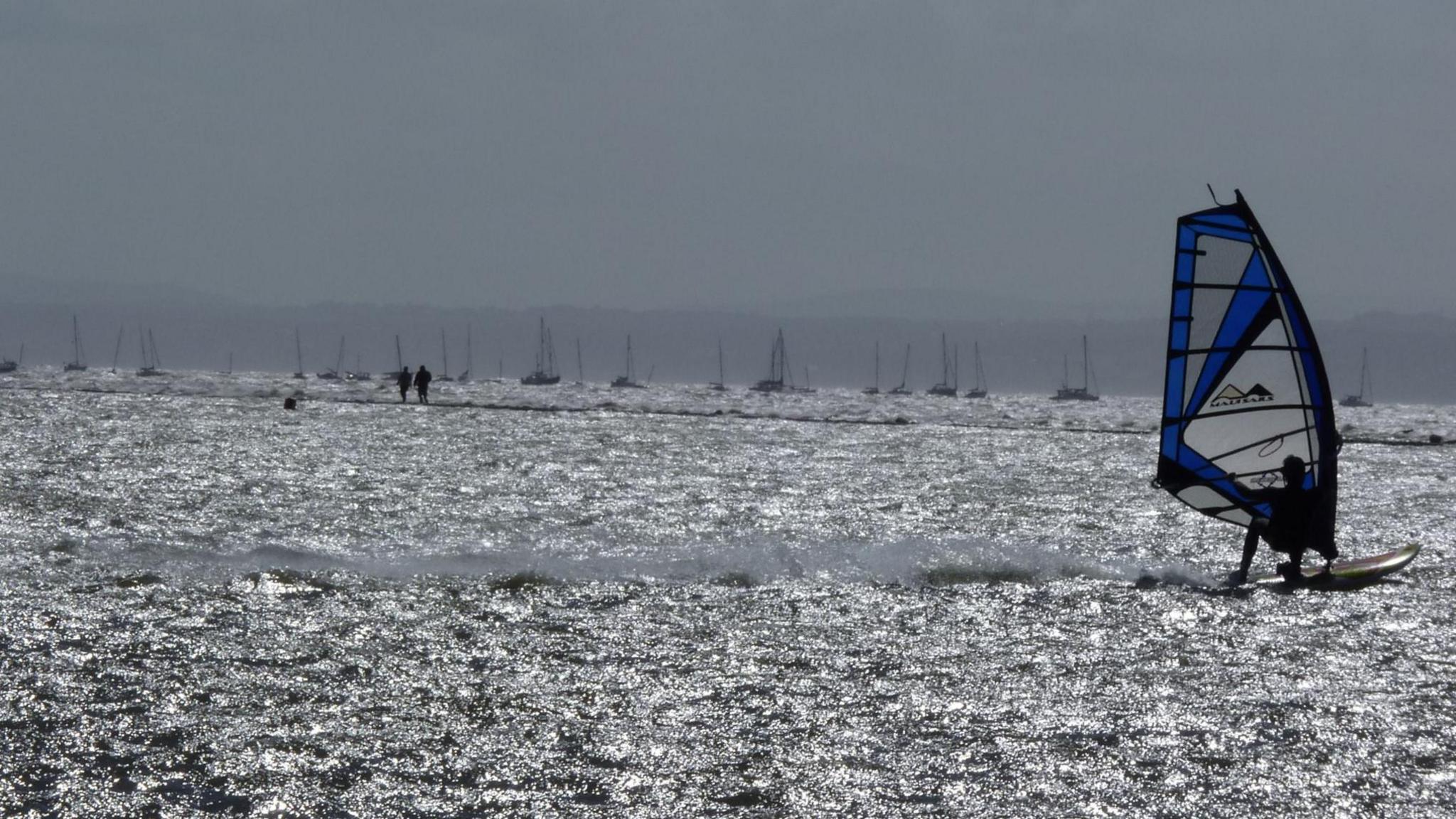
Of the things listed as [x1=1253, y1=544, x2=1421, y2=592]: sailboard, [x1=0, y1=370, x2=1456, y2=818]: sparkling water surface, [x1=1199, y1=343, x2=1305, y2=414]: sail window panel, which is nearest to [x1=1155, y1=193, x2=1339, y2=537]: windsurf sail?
[x1=1199, y1=343, x2=1305, y2=414]: sail window panel

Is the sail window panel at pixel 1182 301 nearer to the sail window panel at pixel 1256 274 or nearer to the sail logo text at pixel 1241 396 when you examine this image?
the sail window panel at pixel 1256 274

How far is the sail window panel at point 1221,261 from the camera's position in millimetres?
11047

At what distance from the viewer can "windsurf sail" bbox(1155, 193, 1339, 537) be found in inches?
436

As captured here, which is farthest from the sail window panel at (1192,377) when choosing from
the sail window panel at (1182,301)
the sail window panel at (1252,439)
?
the sail window panel at (1182,301)

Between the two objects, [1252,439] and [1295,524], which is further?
[1252,439]

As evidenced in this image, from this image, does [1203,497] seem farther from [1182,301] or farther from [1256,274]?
[1256,274]

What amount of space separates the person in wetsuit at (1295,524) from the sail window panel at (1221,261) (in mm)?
1415

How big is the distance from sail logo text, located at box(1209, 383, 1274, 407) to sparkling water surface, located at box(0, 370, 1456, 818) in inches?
53.3

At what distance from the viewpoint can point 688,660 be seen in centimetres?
845

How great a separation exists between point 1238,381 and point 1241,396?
4.7 inches

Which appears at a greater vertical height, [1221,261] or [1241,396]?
[1221,261]

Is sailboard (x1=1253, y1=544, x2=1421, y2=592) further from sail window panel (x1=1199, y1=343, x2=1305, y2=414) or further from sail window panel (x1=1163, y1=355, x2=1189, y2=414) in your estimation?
sail window panel (x1=1163, y1=355, x2=1189, y2=414)

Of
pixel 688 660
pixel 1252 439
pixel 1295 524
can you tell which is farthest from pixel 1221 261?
pixel 688 660

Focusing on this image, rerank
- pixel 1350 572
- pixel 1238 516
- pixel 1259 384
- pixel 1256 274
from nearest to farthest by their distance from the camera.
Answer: pixel 1256 274 → pixel 1259 384 → pixel 1350 572 → pixel 1238 516
